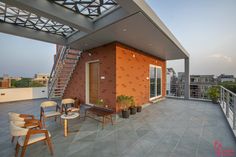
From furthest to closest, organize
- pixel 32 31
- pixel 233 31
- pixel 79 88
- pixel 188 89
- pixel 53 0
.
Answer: pixel 188 89 < pixel 79 88 < pixel 233 31 < pixel 32 31 < pixel 53 0

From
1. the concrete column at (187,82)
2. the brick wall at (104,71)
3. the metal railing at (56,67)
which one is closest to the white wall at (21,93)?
the metal railing at (56,67)

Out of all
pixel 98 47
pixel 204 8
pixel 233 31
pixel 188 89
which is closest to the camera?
pixel 204 8

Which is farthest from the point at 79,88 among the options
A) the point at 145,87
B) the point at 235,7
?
the point at 235,7

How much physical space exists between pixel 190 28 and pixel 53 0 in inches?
273

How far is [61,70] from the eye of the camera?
21.5 feet

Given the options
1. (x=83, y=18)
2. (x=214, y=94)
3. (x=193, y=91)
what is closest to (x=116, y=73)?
(x=83, y=18)

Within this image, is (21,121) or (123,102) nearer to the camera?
(21,121)

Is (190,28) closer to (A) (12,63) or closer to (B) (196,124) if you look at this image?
(B) (196,124)

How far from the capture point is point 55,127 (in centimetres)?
339

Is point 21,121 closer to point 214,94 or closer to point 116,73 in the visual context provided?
point 116,73

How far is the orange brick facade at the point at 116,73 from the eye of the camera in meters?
4.55

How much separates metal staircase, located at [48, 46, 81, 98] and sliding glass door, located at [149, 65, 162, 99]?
460 centimetres

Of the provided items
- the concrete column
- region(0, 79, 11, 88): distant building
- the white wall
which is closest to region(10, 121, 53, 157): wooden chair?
the white wall

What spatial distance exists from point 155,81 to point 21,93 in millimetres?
8727
